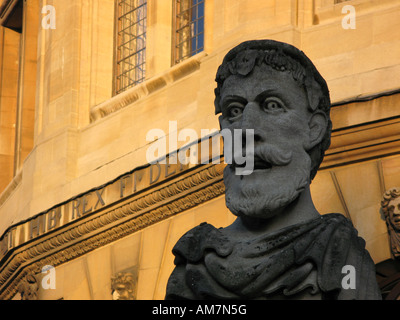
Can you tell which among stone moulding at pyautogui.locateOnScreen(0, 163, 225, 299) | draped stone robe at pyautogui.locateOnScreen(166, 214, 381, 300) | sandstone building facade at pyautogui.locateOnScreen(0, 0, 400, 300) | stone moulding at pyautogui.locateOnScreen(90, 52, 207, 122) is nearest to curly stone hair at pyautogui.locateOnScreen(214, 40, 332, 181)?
draped stone robe at pyautogui.locateOnScreen(166, 214, 381, 300)

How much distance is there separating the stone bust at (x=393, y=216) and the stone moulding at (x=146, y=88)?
4878mm

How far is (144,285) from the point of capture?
2433 centimetres

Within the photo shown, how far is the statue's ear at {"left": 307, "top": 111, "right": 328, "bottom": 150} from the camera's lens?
952 cm

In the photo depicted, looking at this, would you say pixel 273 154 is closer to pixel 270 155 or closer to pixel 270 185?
pixel 270 155

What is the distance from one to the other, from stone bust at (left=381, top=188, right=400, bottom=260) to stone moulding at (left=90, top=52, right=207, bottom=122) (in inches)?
192

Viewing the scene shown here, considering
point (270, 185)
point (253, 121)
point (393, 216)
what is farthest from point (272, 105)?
point (393, 216)

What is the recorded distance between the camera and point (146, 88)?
2577 centimetres

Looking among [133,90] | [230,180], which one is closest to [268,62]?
[230,180]

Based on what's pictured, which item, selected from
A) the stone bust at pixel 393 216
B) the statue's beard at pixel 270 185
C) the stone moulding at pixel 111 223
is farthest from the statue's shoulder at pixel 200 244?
the stone moulding at pixel 111 223

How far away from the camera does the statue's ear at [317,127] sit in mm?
9523

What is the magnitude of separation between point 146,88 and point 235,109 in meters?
16.3

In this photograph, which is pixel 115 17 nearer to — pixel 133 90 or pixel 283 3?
pixel 133 90

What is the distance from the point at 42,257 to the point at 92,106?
8.39 ft

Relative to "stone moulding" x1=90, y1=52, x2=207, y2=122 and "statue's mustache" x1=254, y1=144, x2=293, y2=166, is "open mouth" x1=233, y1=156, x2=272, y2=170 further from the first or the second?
"stone moulding" x1=90, y1=52, x2=207, y2=122
